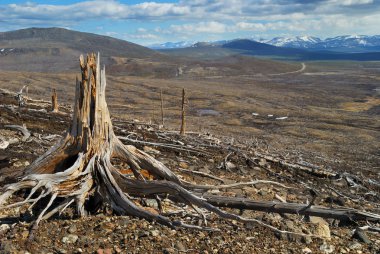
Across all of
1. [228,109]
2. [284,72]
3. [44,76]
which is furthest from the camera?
[284,72]

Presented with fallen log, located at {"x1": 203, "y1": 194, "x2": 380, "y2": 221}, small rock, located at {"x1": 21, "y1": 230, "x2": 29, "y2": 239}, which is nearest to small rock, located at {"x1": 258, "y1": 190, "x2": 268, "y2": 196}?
fallen log, located at {"x1": 203, "y1": 194, "x2": 380, "y2": 221}

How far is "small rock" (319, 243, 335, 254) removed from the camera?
5.00 m

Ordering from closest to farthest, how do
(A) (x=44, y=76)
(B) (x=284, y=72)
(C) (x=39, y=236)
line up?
(C) (x=39, y=236), (A) (x=44, y=76), (B) (x=284, y=72)

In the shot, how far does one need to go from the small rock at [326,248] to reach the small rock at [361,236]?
579 mm

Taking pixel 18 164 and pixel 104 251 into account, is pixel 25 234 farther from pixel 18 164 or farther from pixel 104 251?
pixel 18 164

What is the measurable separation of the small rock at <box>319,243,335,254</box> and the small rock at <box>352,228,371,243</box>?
58 cm

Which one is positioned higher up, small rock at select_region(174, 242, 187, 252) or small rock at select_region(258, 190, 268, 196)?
small rock at select_region(174, 242, 187, 252)

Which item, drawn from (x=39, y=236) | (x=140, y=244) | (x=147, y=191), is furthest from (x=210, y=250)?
(x=39, y=236)

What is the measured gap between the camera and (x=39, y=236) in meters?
4.42

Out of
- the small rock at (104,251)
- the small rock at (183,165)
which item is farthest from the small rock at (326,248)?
the small rock at (183,165)

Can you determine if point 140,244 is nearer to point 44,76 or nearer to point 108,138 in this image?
point 108,138

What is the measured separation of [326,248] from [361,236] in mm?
726

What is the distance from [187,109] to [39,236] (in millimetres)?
42847

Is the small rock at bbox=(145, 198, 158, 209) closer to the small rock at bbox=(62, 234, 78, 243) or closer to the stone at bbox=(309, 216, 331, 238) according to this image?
the small rock at bbox=(62, 234, 78, 243)
